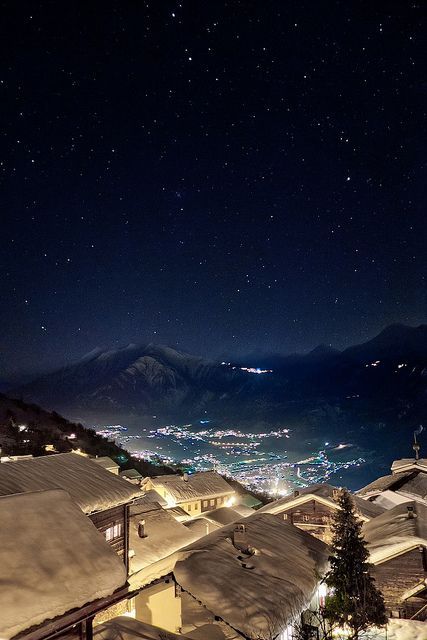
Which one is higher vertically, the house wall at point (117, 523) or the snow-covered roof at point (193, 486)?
the snow-covered roof at point (193, 486)

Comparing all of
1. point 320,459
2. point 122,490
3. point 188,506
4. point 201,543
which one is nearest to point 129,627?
point 201,543

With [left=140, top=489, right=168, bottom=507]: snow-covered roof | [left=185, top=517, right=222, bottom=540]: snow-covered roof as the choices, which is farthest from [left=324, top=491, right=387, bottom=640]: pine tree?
[left=140, top=489, right=168, bottom=507]: snow-covered roof

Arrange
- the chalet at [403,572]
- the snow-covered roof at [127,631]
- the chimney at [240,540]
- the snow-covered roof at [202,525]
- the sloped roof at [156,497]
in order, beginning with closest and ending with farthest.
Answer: the snow-covered roof at [127,631] → the chimney at [240,540] → the chalet at [403,572] → the snow-covered roof at [202,525] → the sloped roof at [156,497]

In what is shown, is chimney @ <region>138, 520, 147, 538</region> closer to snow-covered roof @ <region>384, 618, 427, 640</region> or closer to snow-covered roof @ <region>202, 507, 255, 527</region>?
snow-covered roof @ <region>384, 618, 427, 640</region>

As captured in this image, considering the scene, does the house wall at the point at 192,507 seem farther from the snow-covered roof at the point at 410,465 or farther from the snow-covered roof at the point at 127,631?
the snow-covered roof at the point at 127,631

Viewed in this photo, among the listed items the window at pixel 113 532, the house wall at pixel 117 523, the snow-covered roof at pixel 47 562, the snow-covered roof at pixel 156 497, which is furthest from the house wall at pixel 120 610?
the snow-covered roof at pixel 156 497

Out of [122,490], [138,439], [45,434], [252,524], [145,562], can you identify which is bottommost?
[145,562]

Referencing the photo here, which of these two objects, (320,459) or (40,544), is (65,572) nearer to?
(40,544)
